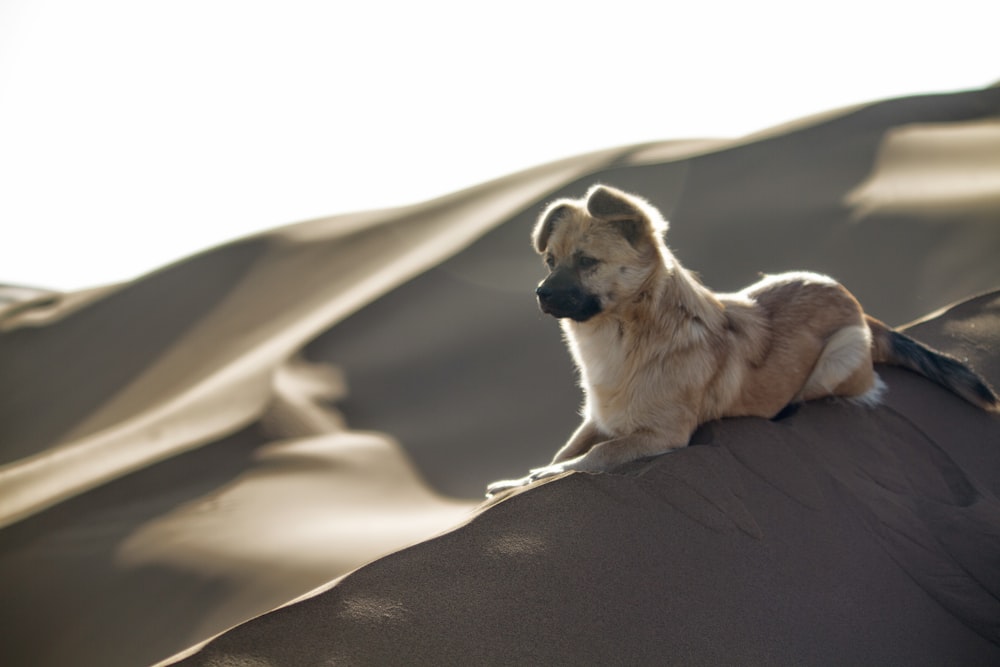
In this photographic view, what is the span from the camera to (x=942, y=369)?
4.91 metres

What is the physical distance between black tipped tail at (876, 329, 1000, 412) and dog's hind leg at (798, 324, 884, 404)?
721mm

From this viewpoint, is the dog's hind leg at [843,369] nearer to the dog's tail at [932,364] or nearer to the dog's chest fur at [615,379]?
the dog's tail at [932,364]

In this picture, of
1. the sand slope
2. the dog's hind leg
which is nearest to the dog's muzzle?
the sand slope

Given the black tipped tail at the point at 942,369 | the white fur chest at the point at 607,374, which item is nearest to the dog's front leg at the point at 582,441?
the white fur chest at the point at 607,374

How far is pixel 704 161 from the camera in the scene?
48.3ft

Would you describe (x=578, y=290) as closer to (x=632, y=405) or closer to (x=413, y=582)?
(x=632, y=405)

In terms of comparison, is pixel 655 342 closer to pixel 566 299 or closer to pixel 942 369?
pixel 566 299

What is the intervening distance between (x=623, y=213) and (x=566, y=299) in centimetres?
57

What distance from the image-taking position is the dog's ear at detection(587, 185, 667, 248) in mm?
4059

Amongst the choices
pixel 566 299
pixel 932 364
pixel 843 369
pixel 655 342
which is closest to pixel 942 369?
pixel 932 364

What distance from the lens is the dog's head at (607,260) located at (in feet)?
13.2

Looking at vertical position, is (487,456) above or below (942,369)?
below

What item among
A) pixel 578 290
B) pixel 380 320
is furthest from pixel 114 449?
pixel 578 290

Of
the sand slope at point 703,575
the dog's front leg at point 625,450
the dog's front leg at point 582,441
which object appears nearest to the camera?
the sand slope at point 703,575
